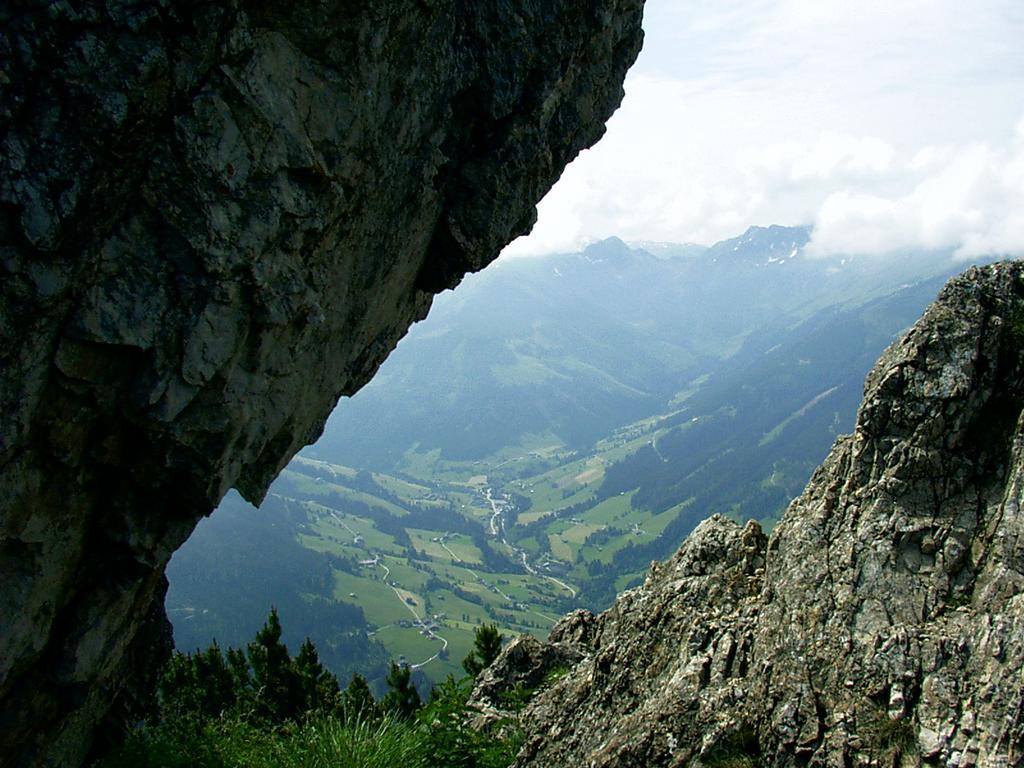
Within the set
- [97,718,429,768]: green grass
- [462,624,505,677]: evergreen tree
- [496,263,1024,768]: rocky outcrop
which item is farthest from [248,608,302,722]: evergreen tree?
[496,263,1024,768]: rocky outcrop

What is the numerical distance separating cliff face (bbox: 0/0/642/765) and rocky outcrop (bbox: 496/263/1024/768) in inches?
396

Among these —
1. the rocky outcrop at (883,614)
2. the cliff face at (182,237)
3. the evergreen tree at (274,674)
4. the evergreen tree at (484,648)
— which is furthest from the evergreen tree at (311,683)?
the rocky outcrop at (883,614)

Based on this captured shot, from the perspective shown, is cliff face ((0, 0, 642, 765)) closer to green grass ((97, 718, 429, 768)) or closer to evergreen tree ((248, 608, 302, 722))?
green grass ((97, 718, 429, 768))

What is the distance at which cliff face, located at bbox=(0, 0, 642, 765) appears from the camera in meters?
11.4

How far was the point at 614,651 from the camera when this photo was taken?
738 inches

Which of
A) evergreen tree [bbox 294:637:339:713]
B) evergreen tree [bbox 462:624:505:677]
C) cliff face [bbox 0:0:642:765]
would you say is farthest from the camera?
evergreen tree [bbox 462:624:505:677]

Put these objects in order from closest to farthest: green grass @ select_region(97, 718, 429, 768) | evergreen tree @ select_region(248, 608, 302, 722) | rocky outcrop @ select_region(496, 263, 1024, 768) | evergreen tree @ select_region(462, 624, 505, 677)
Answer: rocky outcrop @ select_region(496, 263, 1024, 768) → green grass @ select_region(97, 718, 429, 768) → evergreen tree @ select_region(248, 608, 302, 722) → evergreen tree @ select_region(462, 624, 505, 677)

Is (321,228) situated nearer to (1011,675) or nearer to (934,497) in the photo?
(934,497)

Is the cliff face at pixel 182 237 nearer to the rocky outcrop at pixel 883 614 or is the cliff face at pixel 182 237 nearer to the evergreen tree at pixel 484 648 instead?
the rocky outcrop at pixel 883 614

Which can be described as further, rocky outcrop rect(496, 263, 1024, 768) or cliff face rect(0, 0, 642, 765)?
rocky outcrop rect(496, 263, 1024, 768)

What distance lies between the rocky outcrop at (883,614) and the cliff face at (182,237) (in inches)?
396

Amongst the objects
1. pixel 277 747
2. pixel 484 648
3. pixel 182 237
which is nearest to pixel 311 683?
pixel 484 648

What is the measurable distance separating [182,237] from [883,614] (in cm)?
1404

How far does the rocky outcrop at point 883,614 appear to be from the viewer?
39.3 ft
